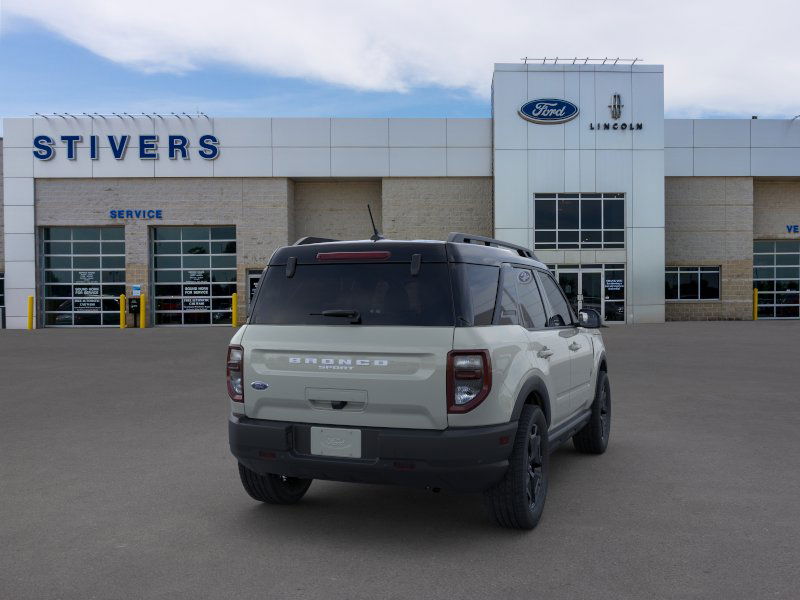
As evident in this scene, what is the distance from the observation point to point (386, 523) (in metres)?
4.71

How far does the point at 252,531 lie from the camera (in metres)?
4.56

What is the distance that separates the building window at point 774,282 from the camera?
104 feet

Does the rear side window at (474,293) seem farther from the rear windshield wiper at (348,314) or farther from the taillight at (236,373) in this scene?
the taillight at (236,373)

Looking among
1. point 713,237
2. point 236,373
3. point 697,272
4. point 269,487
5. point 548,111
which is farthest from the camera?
point 697,272

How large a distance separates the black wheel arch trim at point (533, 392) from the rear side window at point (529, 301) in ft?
1.37

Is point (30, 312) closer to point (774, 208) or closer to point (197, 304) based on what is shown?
point (197, 304)

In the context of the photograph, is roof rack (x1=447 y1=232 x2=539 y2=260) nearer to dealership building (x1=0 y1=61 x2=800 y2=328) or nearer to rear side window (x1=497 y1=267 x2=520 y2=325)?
rear side window (x1=497 y1=267 x2=520 y2=325)

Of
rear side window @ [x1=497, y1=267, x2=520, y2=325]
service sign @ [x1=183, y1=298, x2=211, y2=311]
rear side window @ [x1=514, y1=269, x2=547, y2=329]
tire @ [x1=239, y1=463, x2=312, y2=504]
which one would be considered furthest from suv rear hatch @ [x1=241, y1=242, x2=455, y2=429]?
service sign @ [x1=183, y1=298, x2=211, y2=311]

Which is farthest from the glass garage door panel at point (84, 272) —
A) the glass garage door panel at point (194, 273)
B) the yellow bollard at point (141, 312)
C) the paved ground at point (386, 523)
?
the paved ground at point (386, 523)

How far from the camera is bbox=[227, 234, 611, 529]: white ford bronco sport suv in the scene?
404 cm

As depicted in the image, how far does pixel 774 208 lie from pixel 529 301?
3074cm

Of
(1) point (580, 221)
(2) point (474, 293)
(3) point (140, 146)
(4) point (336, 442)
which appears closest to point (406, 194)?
(1) point (580, 221)

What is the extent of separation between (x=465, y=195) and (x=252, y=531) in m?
26.4

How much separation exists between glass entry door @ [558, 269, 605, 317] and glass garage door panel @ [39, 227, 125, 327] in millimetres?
18354
